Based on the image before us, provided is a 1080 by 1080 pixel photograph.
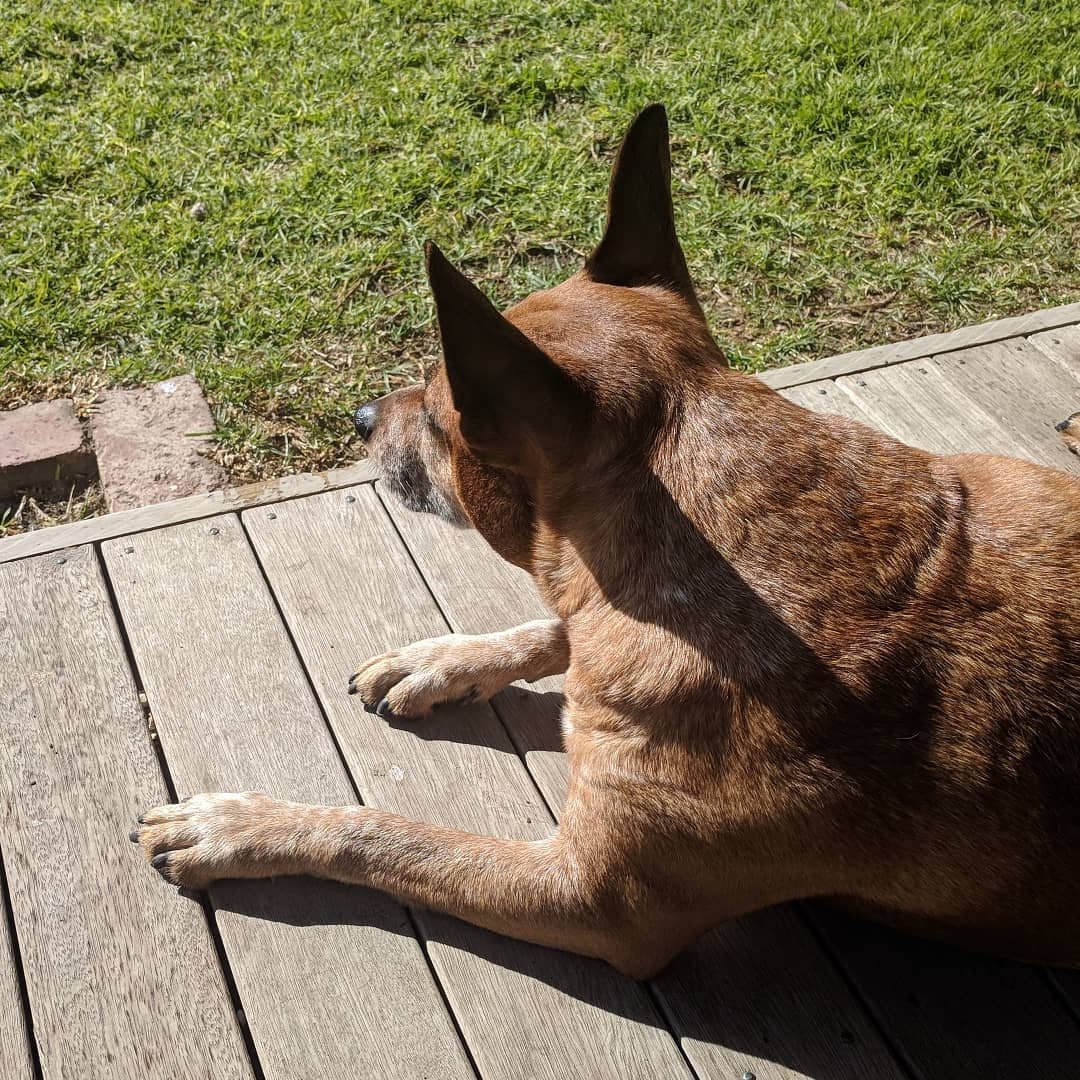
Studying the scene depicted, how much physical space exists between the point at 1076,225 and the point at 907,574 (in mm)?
4147

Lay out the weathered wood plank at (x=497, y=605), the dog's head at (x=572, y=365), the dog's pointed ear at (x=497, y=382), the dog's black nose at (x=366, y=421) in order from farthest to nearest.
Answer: the dog's black nose at (x=366, y=421)
the weathered wood plank at (x=497, y=605)
the dog's head at (x=572, y=365)
the dog's pointed ear at (x=497, y=382)

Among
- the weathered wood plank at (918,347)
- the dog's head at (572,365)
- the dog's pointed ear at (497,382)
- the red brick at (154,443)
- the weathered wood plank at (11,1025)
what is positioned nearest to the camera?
the dog's pointed ear at (497,382)

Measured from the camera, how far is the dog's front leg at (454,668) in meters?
3.13

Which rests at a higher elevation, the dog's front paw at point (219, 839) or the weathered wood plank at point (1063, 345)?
the weathered wood plank at point (1063, 345)

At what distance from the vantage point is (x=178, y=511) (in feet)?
12.1

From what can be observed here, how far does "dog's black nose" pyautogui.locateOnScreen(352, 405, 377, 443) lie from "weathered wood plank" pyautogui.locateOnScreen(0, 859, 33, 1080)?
1.61 m

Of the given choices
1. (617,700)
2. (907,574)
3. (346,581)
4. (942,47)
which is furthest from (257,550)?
(942,47)

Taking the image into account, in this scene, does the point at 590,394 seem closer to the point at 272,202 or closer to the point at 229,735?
the point at 229,735

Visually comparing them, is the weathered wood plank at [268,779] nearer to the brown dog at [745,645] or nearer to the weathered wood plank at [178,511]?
the weathered wood plank at [178,511]

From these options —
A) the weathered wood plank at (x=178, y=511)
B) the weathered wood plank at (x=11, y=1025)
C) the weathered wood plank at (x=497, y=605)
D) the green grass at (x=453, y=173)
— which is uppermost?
the green grass at (x=453, y=173)

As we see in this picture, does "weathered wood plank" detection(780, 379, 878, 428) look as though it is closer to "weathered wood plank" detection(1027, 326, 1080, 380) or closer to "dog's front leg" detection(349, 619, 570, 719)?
"weathered wood plank" detection(1027, 326, 1080, 380)

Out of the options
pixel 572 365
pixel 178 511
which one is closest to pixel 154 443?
pixel 178 511

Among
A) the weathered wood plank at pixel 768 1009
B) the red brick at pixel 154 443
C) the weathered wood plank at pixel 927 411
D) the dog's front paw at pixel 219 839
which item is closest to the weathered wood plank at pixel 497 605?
the weathered wood plank at pixel 768 1009

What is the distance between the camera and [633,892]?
2.41 meters
